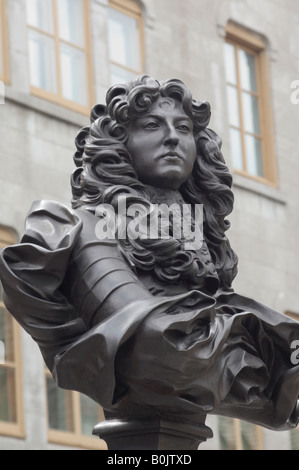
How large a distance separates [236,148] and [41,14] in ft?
13.2

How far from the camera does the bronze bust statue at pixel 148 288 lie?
15.0 feet

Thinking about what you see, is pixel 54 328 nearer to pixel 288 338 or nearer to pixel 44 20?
pixel 288 338

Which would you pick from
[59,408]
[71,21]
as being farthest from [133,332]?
[71,21]

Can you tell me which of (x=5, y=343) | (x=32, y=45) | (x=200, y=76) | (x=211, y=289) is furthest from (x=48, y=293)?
(x=200, y=76)

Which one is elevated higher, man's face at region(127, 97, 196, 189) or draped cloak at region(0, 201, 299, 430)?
man's face at region(127, 97, 196, 189)

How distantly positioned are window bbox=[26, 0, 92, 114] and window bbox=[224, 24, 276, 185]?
2976 mm

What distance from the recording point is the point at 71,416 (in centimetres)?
1670

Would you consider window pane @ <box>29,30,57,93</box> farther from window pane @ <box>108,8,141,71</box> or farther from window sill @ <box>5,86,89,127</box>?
window pane @ <box>108,8,141,71</box>

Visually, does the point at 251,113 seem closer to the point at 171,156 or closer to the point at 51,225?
the point at 171,156

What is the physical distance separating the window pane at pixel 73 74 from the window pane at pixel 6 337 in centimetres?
319

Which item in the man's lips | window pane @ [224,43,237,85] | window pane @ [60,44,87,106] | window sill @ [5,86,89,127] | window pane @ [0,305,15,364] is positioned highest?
window pane @ [224,43,237,85]

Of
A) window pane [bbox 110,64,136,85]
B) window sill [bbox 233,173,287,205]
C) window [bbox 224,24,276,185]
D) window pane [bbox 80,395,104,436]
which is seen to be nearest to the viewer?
window pane [bbox 80,395,104,436]

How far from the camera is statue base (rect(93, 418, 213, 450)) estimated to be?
4766 millimetres

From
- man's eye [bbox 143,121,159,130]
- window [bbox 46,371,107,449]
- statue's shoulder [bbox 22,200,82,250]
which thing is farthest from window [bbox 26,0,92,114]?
statue's shoulder [bbox 22,200,82,250]
